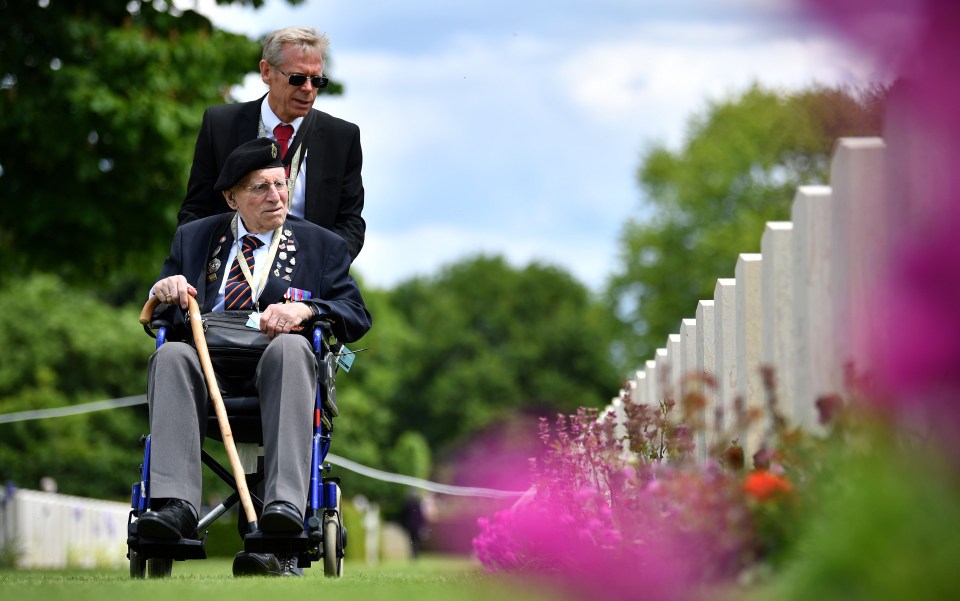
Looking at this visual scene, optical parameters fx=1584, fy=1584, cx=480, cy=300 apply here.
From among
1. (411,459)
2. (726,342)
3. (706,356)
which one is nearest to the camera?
(726,342)

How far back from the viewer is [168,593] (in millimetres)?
3896

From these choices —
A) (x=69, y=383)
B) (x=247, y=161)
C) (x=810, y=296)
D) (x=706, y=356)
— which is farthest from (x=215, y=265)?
(x=69, y=383)

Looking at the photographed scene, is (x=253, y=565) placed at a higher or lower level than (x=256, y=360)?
lower

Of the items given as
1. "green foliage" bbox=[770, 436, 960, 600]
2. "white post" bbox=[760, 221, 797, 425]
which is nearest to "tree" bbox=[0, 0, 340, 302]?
"white post" bbox=[760, 221, 797, 425]

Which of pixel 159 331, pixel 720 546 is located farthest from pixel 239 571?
pixel 720 546

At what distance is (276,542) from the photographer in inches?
196

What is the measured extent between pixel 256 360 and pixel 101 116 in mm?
8177

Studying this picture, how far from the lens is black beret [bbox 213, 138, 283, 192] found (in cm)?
555

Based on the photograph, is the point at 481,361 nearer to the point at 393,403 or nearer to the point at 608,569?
the point at 393,403

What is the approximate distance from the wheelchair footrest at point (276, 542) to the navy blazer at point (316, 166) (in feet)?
4.80

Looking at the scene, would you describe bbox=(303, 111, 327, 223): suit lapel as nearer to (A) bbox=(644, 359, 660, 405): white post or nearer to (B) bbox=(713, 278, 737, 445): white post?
(A) bbox=(644, 359, 660, 405): white post

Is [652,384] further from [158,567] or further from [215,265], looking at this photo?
[158,567]

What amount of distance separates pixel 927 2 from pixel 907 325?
467 millimetres

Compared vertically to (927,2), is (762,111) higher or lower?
higher
